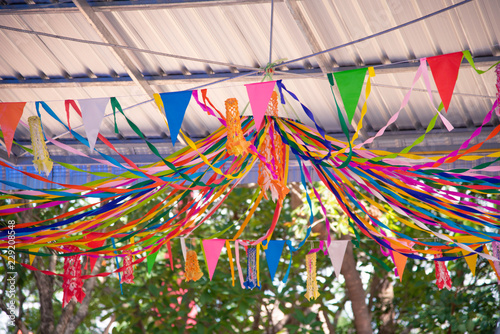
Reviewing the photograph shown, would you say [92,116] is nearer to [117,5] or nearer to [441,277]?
[117,5]

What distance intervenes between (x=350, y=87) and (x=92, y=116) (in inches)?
46.1

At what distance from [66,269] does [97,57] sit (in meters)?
1.49

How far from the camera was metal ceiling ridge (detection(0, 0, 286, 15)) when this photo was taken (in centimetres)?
317

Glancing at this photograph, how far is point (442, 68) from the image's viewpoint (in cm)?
230

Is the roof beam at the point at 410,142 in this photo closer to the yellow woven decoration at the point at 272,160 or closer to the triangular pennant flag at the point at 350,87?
the yellow woven decoration at the point at 272,160

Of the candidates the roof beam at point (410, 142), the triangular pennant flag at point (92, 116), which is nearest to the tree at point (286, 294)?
the roof beam at point (410, 142)

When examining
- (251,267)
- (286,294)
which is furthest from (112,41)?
(286,294)

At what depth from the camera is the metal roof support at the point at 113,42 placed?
10.7 feet

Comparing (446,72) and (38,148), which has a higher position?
(446,72)

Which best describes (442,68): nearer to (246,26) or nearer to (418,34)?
(418,34)

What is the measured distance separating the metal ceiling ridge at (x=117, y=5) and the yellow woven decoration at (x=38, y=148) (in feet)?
3.34

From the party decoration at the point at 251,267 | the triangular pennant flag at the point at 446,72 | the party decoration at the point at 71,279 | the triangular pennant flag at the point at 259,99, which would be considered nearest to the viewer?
the triangular pennant flag at the point at 446,72

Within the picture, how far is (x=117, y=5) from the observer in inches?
129

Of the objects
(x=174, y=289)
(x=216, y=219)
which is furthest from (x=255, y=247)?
(x=216, y=219)
